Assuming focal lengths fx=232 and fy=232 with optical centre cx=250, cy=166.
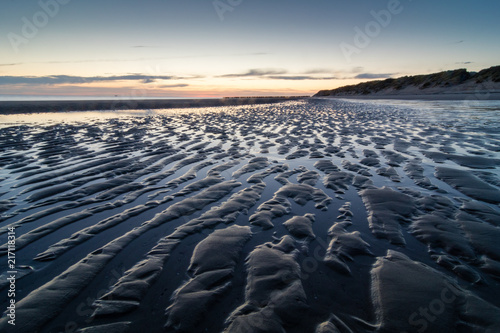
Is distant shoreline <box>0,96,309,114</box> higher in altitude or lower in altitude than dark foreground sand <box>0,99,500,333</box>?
lower

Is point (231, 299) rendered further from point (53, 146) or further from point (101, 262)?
point (53, 146)

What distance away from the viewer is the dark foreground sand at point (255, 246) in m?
2.16

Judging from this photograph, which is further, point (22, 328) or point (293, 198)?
point (293, 198)

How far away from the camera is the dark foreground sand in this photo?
2158mm

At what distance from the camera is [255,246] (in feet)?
10.6

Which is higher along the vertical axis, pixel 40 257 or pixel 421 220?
pixel 421 220

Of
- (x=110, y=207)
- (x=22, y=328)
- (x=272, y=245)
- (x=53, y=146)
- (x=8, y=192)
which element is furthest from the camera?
(x=53, y=146)

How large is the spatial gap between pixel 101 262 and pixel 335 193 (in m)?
4.34

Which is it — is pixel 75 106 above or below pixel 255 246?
below

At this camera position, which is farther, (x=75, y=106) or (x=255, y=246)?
(x=75, y=106)

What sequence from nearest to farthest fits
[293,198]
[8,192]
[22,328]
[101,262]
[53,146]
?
[22,328]
[101,262]
[293,198]
[8,192]
[53,146]

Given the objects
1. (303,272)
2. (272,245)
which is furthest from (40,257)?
(303,272)

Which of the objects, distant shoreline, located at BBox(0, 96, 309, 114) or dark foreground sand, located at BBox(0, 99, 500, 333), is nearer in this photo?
dark foreground sand, located at BBox(0, 99, 500, 333)

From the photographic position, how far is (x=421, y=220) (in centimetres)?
374
